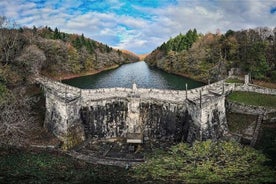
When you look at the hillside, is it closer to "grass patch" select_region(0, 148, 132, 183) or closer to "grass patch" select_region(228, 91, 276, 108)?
"grass patch" select_region(0, 148, 132, 183)

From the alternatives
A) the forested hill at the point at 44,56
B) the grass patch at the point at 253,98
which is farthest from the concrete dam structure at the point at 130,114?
the forested hill at the point at 44,56

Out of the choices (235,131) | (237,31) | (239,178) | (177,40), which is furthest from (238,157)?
(177,40)

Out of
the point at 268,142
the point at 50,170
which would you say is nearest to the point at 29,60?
the point at 50,170

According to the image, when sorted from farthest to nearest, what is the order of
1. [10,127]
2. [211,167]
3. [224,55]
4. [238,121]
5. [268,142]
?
[224,55] → [238,121] → [268,142] → [10,127] → [211,167]

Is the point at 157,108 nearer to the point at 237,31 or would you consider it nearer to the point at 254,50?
the point at 254,50

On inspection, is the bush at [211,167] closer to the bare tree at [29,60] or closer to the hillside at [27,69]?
the hillside at [27,69]

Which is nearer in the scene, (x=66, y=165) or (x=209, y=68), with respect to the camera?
(x=66, y=165)

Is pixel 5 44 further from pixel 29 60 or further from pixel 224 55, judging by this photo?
pixel 224 55
